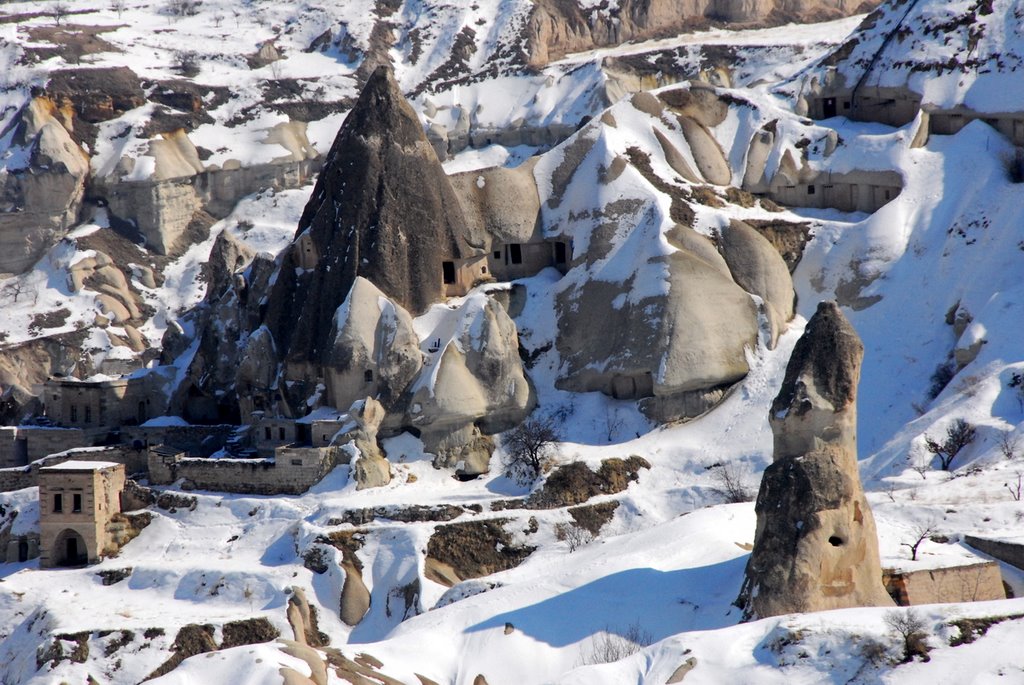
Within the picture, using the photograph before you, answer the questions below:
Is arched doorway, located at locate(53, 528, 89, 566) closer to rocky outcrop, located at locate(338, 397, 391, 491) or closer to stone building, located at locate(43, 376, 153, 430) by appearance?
stone building, located at locate(43, 376, 153, 430)

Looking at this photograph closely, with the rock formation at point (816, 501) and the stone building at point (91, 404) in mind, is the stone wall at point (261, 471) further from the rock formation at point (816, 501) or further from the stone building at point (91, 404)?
the rock formation at point (816, 501)

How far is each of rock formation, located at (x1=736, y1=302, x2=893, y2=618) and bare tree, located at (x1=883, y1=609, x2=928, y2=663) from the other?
20.8ft

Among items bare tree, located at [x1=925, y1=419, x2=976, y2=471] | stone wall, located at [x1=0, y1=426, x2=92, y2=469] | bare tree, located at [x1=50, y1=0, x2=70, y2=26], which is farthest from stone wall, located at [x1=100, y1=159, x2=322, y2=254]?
bare tree, located at [x1=925, y1=419, x2=976, y2=471]

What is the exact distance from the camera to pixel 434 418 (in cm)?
8581

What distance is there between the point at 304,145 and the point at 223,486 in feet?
153

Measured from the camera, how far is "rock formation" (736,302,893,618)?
59875 mm

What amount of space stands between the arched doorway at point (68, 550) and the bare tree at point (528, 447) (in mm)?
17372

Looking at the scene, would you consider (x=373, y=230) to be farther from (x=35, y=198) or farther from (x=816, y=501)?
(x=35, y=198)

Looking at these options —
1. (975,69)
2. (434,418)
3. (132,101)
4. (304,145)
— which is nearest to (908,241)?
(975,69)

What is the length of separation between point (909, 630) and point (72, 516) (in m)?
41.6

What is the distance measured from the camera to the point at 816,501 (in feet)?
198

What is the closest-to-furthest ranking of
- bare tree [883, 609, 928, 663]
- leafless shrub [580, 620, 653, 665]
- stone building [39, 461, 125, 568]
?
bare tree [883, 609, 928, 663] < leafless shrub [580, 620, 653, 665] < stone building [39, 461, 125, 568]

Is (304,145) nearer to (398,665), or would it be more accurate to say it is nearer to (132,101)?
(132,101)

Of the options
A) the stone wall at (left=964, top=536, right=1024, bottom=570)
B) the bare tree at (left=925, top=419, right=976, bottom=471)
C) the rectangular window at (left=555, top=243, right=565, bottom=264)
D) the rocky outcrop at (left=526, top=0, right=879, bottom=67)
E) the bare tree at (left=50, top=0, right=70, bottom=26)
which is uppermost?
the rocky outcrop at (left=526, top=0, right=879, bottom=67)
